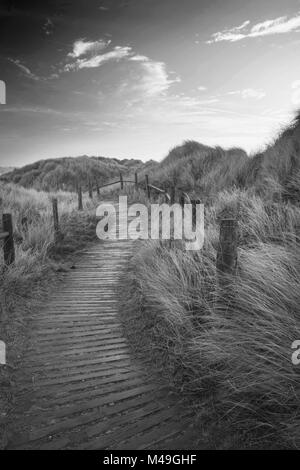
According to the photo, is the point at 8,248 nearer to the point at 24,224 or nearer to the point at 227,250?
the point at 24,224

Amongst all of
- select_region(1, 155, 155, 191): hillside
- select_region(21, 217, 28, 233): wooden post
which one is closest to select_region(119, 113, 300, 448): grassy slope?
select_region(21, 217, 28, 233): wooden post

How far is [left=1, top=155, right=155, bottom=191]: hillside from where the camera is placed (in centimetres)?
3195

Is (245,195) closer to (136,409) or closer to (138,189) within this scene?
(136,409)

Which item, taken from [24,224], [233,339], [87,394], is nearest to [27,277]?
[87,394]

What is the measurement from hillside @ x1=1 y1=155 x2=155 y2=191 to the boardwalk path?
84.5 ft

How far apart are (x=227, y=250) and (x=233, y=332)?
0.99 m

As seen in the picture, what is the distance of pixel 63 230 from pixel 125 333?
5.87 m

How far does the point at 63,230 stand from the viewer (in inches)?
391

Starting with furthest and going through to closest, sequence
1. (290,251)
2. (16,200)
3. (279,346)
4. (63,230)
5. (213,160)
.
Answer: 1. (213,160)
2. (16,200)
3. (63,230)
4. (290,251)
5. (279,346)

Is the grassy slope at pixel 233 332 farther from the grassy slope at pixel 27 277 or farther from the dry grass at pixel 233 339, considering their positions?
the grassy slope at pixel 27 277

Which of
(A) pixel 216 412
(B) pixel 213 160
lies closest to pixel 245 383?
(A) pixel 216 412

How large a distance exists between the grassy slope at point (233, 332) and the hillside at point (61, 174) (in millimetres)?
25780

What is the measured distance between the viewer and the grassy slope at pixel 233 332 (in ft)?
8.92

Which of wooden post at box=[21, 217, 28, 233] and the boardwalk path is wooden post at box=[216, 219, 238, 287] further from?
wooden post at box=[21, 217, 28, 233]
